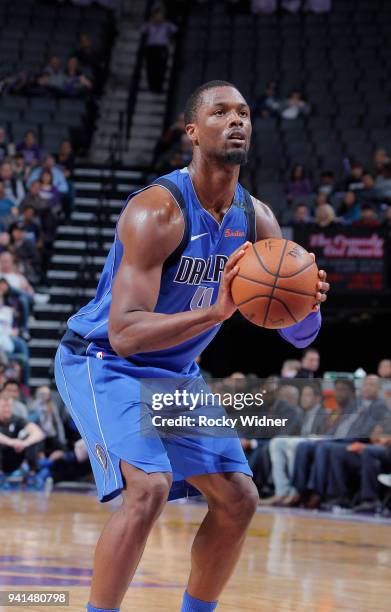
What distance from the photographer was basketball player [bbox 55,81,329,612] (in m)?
3.38

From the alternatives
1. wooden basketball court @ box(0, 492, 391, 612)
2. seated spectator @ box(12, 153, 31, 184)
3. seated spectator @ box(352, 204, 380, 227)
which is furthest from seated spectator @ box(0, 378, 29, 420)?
seated spectator @ box(352, 204, 380, 227)

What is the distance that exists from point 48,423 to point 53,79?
24.4ft

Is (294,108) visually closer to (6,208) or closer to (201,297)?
(6,208)

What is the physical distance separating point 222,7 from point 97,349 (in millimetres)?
17217

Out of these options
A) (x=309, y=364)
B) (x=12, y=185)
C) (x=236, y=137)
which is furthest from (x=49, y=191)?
(x=236, y=137)

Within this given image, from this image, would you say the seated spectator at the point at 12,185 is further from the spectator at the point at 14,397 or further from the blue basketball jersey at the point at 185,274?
the blue basketball jersey at the point at 185,274

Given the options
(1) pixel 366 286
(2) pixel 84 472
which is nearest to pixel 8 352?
(2) pixel 84 472

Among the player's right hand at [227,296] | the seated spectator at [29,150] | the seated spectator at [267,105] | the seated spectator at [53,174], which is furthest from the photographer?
the seated spectator at [267,105]

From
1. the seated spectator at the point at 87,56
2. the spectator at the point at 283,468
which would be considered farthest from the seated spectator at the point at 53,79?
the spectator at the point at 283,468

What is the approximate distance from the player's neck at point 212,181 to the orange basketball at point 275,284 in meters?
0.43

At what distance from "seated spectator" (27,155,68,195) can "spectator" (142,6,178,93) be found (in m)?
4.02

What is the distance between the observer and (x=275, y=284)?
3326 millimetres

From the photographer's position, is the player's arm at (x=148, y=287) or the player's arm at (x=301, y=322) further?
the player's arm at (x=301, y=322)

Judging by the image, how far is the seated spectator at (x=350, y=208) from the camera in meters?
13.6
